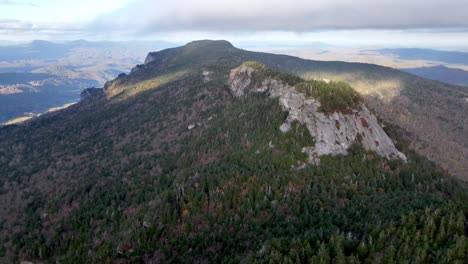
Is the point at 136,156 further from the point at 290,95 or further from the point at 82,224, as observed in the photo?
the point at 290,95

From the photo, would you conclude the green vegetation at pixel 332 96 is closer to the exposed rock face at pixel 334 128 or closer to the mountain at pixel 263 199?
the mountain at pixel 263 199

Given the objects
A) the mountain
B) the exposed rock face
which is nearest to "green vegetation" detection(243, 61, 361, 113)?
the mountain

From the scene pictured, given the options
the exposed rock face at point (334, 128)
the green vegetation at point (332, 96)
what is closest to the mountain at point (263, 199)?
the exposed rock face at point (334, 128)

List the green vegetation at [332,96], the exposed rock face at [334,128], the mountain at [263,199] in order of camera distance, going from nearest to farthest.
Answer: the mountain at [263,199] < the exposed rock face at [334,128] < the green vegetation at [332,96]

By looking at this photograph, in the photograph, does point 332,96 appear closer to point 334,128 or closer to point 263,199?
point 334,128

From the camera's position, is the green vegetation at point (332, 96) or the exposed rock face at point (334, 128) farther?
the green vegetation at point (332, 96)

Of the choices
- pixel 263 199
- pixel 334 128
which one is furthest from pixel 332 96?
pixel 263 199
